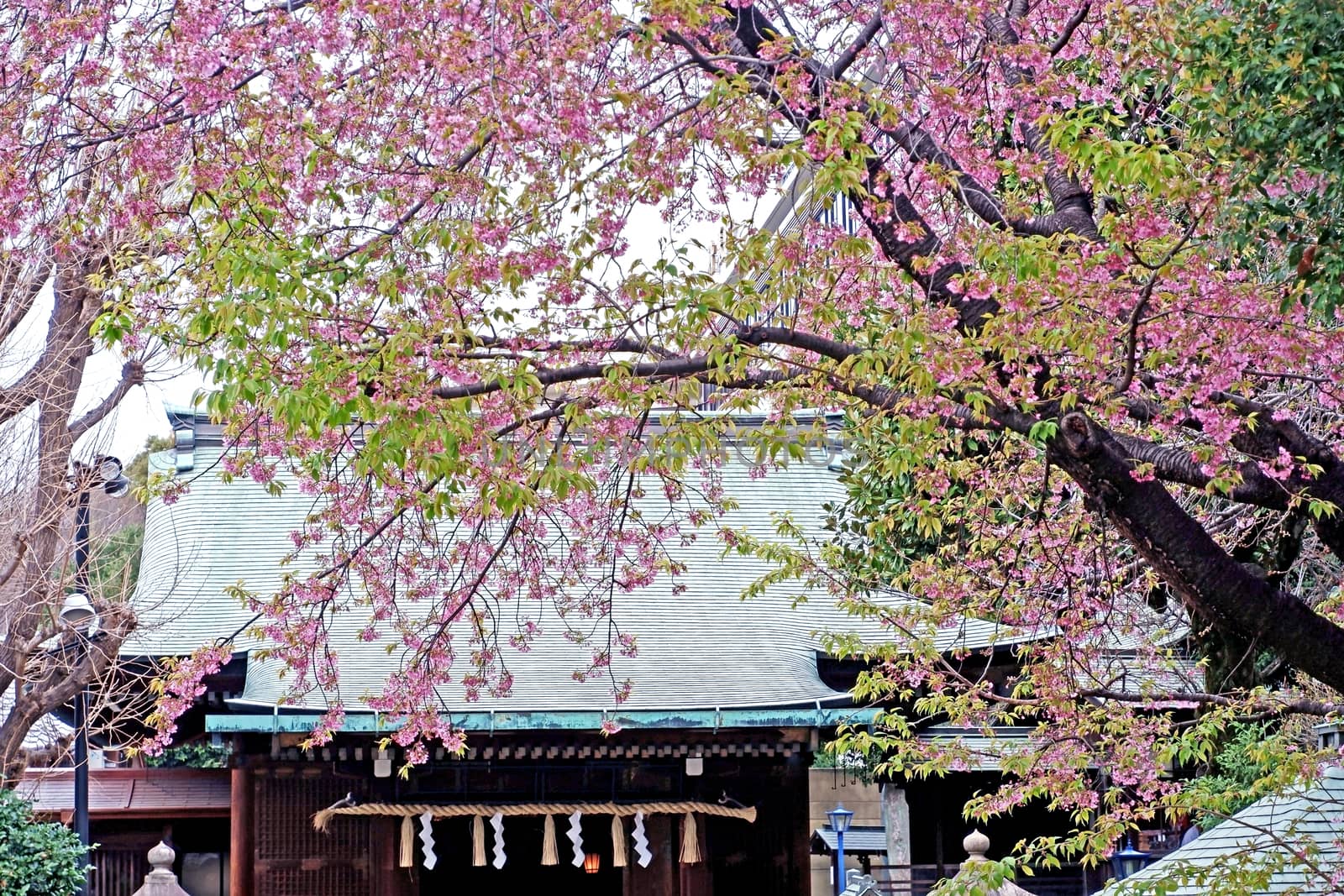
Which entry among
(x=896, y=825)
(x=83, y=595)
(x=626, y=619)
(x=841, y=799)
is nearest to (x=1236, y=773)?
(x=896, y=825)

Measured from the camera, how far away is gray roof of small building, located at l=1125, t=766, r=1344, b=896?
18.7 feet

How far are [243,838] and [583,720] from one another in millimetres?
3416

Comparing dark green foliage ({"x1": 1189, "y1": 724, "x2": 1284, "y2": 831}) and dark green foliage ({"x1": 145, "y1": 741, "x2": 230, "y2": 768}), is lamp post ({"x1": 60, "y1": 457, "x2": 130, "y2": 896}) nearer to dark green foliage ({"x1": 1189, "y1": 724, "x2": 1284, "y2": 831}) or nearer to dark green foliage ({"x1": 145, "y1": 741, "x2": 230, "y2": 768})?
dark green foliage ({"x1": 145, "y1": 741, "x2": 230, "y2": 768})

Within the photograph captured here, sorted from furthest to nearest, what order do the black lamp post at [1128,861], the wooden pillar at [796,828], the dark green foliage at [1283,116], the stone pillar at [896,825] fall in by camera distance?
1. the wooden pillar at [796,828]
2. the stone pillar at [896,825]
3. the black lamp post at [1128,861]
4. the dark green foliage at [1283,116]

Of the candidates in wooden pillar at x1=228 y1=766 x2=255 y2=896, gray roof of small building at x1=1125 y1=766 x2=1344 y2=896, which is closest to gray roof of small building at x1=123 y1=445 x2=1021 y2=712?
wooden pillar at x1=228 y1=766 x2=255 y2=896

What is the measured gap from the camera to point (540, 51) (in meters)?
5.18

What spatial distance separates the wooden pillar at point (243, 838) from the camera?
12.7 meters

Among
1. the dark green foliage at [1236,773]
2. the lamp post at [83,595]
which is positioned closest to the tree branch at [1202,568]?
the dark green foliage at [1236,773]

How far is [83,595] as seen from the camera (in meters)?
9.35

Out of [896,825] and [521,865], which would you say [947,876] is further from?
[521,865]

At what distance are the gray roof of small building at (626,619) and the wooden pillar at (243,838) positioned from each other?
928 millimetres

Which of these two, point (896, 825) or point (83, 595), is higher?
point (83, 595)

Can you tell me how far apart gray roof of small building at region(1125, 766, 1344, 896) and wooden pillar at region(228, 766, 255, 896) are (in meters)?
8.66

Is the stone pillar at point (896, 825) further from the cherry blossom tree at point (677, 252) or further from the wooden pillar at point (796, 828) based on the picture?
the cherry blossom tree at point (677, 252)
